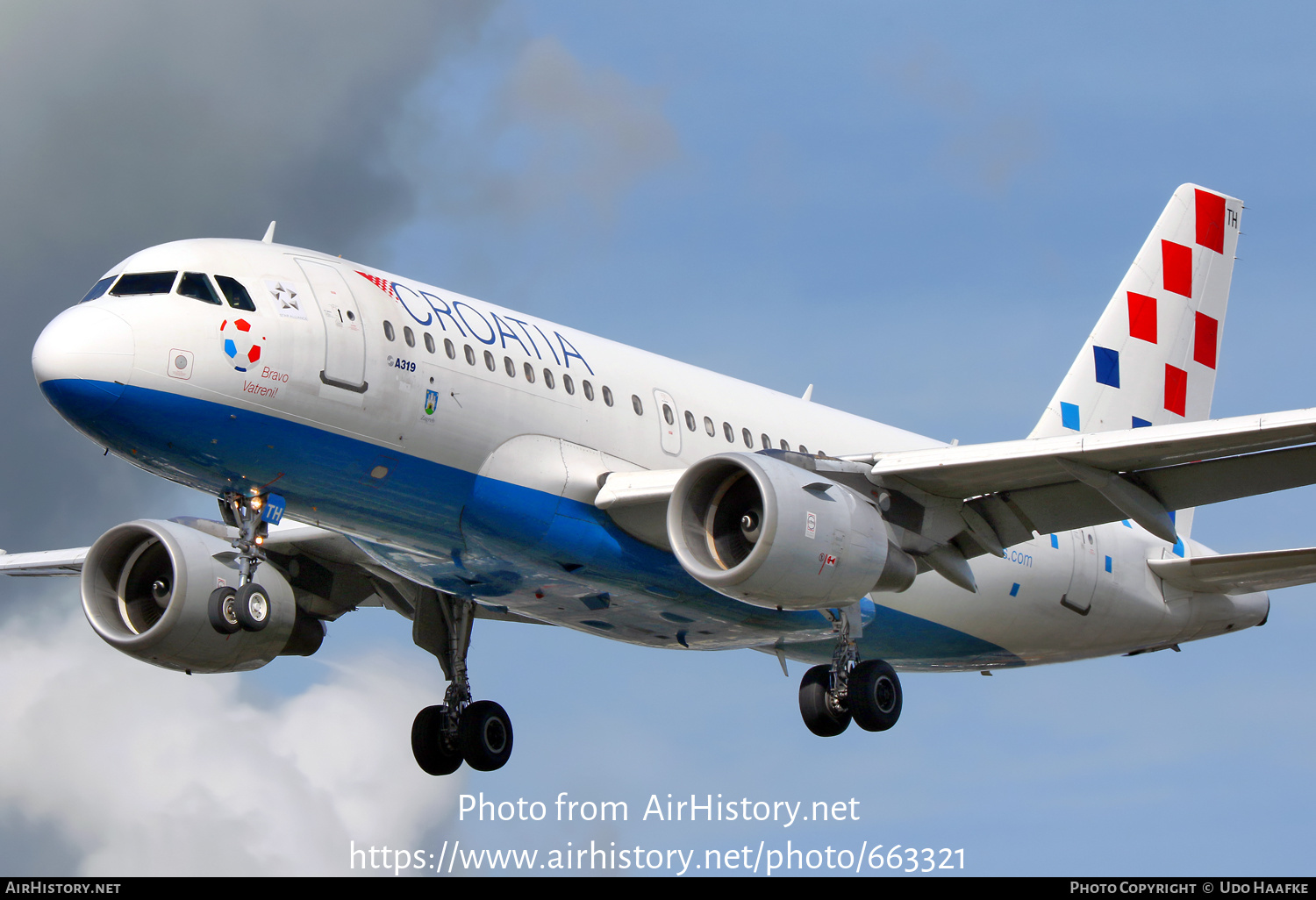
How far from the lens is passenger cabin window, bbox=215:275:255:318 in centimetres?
2081

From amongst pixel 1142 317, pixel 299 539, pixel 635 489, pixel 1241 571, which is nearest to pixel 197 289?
pixel 635 489

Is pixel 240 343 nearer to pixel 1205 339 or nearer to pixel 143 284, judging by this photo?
pixel 143 284

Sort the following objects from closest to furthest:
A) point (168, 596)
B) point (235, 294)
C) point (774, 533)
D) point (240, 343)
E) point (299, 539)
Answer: point (240, 343) < point (235, 294) < point (774, 533) < point (168, 596) < point (299, 539)

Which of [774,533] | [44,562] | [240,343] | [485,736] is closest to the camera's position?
[240,343]

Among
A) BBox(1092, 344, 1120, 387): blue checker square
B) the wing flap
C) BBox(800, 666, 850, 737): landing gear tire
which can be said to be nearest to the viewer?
the wing flap

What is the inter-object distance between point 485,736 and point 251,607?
8356mm

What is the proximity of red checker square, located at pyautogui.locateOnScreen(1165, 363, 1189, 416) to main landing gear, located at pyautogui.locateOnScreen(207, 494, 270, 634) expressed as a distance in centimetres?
2030

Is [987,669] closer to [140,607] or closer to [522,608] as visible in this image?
[522,608]

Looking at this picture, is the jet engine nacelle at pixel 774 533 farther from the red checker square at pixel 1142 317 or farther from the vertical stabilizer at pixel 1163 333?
the red checker square at pixel 1142 317

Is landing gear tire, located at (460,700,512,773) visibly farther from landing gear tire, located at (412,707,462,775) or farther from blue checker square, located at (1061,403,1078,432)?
blue checker square, located at (1061,403,1078,432)

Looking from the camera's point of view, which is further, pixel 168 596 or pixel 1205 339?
pixel 1205 339

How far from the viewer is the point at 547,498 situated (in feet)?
75.4

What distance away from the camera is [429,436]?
2202cm

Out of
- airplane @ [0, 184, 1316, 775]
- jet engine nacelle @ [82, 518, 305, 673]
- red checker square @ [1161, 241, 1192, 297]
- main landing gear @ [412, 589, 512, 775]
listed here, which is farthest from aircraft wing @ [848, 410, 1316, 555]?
red checker square @ [1161, 241, 1192, 297]
